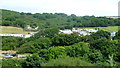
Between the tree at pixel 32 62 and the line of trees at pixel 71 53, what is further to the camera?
the tree at pixel 32 62

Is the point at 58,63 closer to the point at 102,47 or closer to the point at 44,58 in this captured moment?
the point at 44,58

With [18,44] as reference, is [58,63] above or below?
above

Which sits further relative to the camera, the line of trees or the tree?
the tree

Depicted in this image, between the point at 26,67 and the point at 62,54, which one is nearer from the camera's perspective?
the point at 26,67

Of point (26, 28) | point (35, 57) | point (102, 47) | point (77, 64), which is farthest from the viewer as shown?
point (26, 28)

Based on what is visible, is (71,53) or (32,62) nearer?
(32,62)

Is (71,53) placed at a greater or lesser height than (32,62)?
lesser

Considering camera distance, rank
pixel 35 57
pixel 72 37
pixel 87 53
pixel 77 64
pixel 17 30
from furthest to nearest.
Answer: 1. pixel 17 30
2. pixel 72 37
3. pixel 87 53
4. pixel 35 57
5. pixel 77 64

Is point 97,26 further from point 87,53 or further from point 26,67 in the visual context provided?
point 26,67

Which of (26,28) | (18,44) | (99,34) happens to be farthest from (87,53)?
(26,28)
